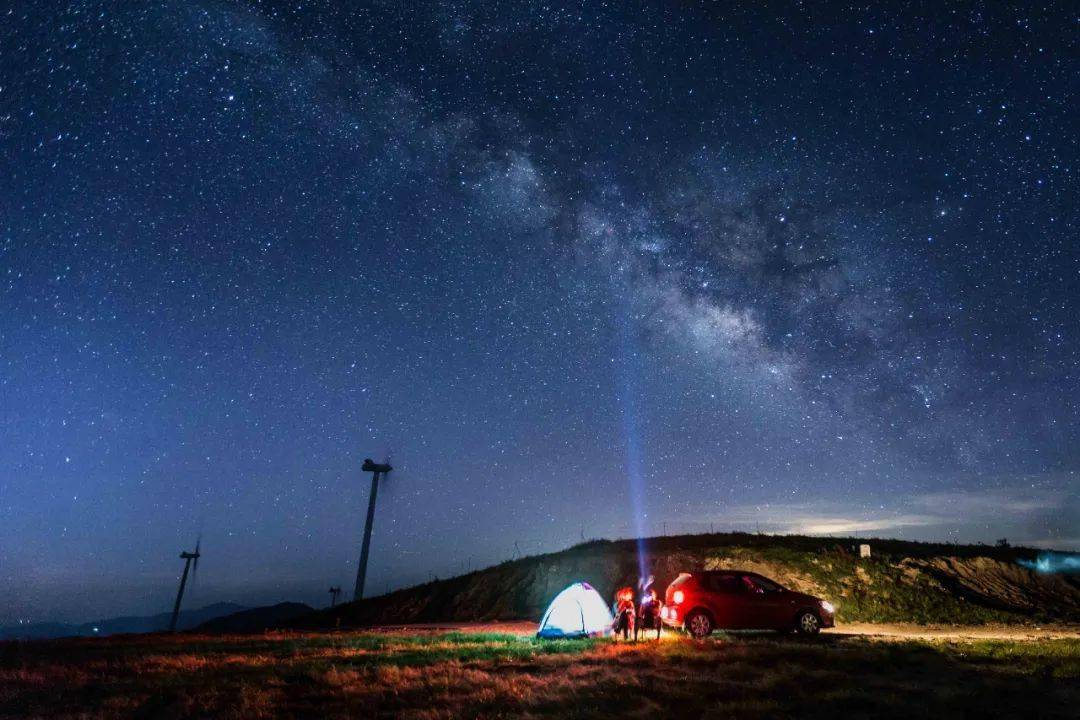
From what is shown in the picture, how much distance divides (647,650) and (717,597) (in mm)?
4002

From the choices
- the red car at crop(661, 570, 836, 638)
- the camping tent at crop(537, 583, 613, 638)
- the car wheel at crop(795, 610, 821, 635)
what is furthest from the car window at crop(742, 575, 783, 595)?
the camping tent at crop(537, 583, 613, 638)

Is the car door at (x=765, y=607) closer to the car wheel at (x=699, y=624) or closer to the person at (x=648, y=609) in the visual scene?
the car wheel at (x=699, y=624)

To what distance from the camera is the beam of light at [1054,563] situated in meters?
32.2

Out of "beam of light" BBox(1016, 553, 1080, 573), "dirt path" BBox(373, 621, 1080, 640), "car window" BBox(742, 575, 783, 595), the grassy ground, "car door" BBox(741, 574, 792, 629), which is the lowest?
the grassy ground

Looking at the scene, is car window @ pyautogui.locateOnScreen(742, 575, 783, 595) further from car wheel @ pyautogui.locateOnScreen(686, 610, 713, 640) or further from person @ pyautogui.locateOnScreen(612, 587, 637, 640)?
person @ pyautogui.locateOnScreen(612, 587, 637, 640)

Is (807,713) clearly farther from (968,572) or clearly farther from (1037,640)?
(968,572)

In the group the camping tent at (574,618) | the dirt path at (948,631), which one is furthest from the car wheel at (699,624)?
the dirt path at (948,631)

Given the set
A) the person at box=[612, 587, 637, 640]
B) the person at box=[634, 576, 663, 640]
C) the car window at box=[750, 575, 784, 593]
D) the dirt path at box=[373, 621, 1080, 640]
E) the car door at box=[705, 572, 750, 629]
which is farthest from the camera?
the dirt path at box=[373, 621, 1080, 640]

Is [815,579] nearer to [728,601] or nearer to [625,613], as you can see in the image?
[728,601]

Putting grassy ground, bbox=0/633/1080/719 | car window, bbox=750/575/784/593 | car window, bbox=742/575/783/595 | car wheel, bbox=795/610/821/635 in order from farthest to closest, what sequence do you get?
car window, bbox=750/575/784/593
car window, bbox=742/575/783/595
car wheel, bbox=795/610/821/635
grassy ground, bbox=0/633/1080/719

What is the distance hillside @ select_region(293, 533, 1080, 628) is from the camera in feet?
87.6

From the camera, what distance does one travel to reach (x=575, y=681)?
10.9 meters

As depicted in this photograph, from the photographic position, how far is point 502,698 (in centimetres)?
985

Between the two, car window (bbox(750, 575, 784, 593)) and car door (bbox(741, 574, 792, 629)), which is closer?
car door (bbox(741, 574, 792, 629))
